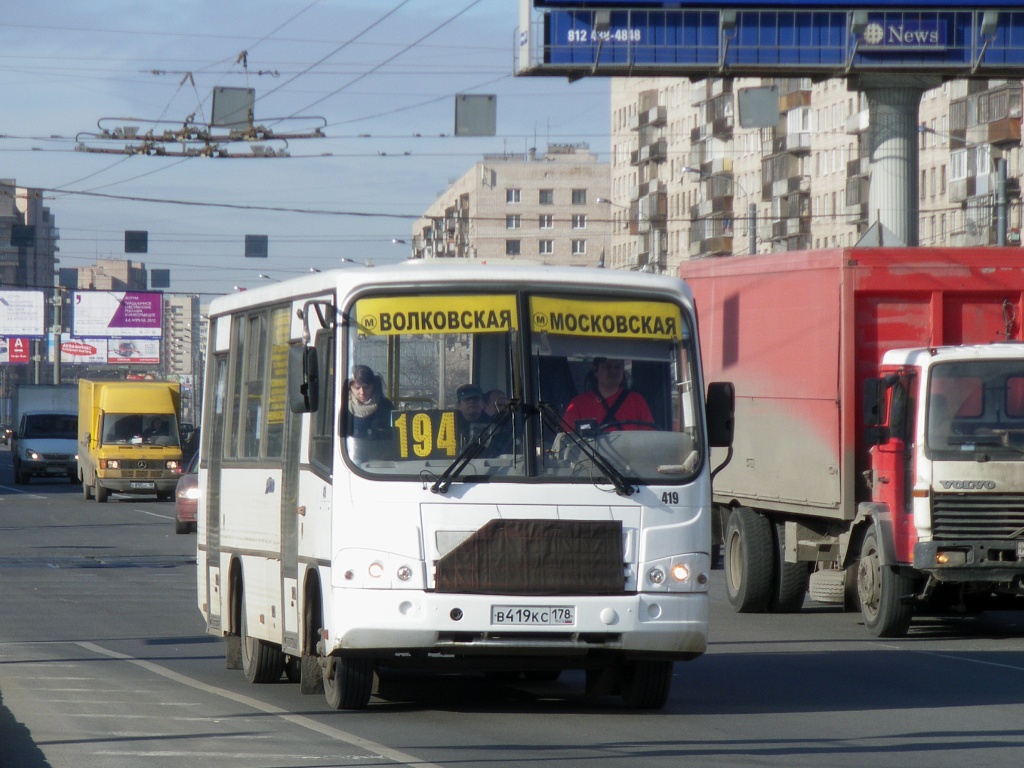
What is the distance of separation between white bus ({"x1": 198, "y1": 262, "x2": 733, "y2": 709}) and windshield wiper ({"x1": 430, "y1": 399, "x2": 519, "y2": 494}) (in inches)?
0.4

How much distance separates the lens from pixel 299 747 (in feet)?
30.8

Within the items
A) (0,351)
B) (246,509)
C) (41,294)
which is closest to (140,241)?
(41,294)

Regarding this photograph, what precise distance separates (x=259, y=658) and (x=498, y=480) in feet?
9.66

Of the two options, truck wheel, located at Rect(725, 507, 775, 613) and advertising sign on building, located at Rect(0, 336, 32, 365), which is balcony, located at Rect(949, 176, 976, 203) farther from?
advertising sign on building, located at Rect(0, 336, 32, 365)

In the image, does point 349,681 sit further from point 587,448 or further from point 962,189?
point 962,189

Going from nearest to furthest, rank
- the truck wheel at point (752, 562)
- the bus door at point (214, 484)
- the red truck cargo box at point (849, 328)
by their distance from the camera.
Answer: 1. the bus door at point (214, 484)
2. the red truck cargo box at point (849, 328)
3. the truck wheel at point (752, 562)

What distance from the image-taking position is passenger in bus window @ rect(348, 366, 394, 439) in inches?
414

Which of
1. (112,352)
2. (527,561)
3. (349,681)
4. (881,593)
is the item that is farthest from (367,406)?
(112,352)

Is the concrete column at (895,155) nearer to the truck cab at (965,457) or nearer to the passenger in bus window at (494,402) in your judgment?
the truck cab at (965,457)

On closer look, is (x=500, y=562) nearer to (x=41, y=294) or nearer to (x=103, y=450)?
(x=103, y=450)

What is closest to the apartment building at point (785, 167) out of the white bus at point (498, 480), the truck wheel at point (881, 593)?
the truck wheel at point (881, 593)

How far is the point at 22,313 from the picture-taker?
98312 millimetres

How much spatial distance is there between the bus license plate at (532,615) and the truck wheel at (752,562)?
8488 mm

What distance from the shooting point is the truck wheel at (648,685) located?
1113cm
